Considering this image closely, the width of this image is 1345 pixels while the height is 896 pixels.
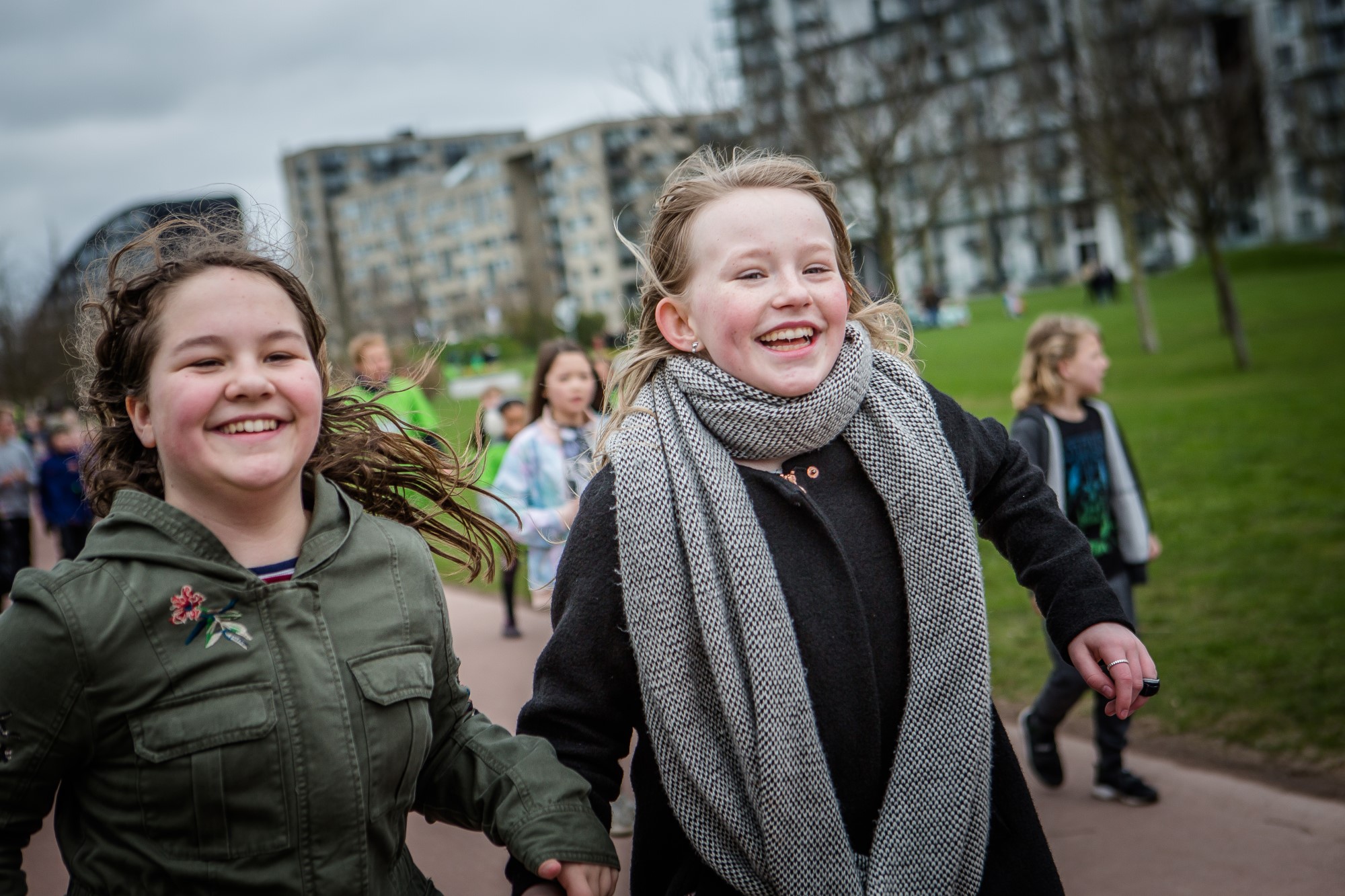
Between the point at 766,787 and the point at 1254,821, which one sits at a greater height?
the point at 766,787

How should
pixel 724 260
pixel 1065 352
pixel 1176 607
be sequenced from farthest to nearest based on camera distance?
pixel 1176 607
pixel 1065 352
pixel 724 260

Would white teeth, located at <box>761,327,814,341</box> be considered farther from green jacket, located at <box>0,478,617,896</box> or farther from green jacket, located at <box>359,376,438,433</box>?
green jacket, located at <box>0,478,617,896</box>

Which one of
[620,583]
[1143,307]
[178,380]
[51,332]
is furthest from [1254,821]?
[51,332]

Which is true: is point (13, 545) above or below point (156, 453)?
below

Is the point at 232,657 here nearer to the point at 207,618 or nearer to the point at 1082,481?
the point at 207,618

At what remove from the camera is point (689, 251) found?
7.13ft

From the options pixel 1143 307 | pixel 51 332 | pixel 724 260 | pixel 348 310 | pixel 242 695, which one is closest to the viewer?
pixel 242 695

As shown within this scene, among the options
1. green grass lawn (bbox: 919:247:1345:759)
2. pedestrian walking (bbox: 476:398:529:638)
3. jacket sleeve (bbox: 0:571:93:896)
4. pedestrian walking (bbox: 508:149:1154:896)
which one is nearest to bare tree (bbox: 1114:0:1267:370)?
green grass lawn (bbox: 919:247:1345:759)

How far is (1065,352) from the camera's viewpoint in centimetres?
466

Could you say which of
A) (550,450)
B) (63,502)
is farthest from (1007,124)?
(550,450)

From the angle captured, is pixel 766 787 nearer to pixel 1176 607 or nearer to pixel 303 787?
pixel 303 787

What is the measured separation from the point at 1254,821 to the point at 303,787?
3718 mm

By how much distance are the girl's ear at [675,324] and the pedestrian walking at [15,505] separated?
9841 mm

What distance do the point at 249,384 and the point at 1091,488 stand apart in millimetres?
3751
